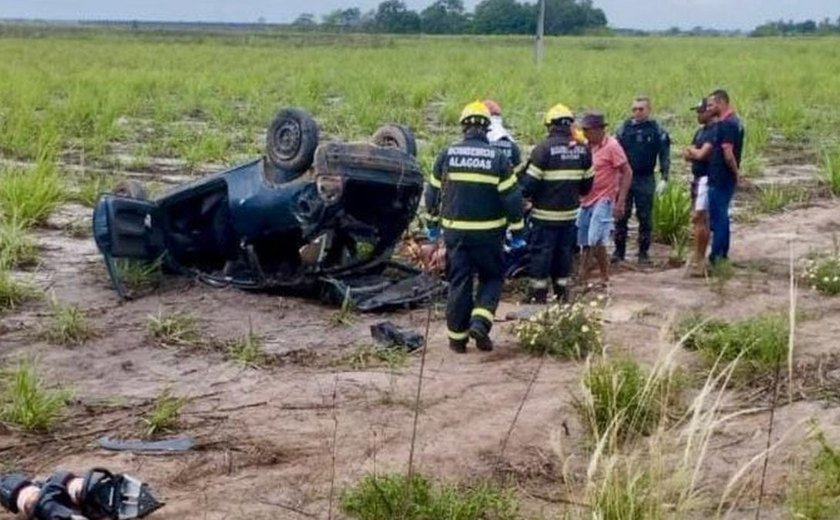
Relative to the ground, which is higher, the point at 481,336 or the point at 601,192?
the point at 601,192

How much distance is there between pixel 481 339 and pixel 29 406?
281cm

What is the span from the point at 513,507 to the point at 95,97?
18.0m

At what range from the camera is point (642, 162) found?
1085cm

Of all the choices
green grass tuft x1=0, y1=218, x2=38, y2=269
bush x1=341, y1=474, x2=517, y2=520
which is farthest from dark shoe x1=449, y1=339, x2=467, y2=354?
green grass tuft x1=0, y1=218, x2=38, y2=269

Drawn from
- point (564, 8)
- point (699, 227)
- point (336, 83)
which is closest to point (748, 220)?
point (699, 227)

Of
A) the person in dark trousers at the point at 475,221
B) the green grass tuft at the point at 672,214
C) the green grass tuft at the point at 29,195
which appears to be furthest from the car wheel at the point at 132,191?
the green grass tuft at the point at 672,214

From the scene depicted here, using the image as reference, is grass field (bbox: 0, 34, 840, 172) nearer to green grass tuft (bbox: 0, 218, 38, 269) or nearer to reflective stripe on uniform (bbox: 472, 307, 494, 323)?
green grass tuft (bbox: 0, 218, 38, 269)

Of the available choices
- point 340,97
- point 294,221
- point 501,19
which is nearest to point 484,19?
point 501,19

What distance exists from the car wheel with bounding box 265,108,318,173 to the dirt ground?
3.19 feet

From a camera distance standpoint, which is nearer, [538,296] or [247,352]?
[247,352]

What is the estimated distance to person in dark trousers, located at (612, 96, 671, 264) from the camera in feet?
35.4

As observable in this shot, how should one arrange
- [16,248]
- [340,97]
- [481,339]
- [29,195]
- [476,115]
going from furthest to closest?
1. [340,97]
2. [29,195]
3. [16,248]
4. [481,339]
5. [476,115]

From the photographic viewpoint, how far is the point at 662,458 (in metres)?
4.33

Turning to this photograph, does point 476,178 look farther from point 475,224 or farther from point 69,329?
point 69,329
